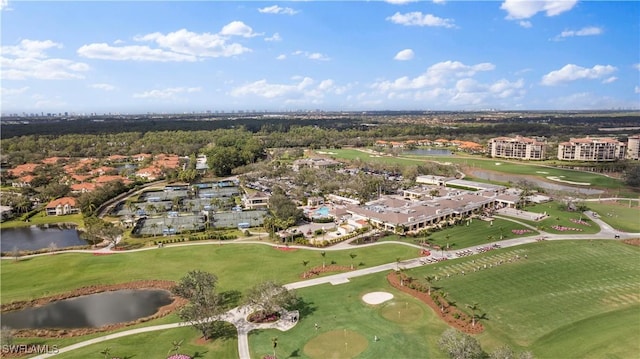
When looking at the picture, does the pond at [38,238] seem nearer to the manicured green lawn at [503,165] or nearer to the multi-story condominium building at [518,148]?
the manicured green lawn at [503,165]

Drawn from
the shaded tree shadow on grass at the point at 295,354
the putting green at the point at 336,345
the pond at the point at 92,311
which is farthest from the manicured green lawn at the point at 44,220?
the putting green at the point at 336,345

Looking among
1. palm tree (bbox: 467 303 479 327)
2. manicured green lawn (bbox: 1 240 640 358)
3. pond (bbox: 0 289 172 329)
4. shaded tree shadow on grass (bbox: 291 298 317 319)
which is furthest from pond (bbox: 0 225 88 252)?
palm tree (bbox: 467 303 479 327)

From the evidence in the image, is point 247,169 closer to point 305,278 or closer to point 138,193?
point 138,193

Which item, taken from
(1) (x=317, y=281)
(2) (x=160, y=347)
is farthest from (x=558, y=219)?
(2) (x=160, y=347)

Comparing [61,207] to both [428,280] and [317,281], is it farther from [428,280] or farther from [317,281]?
[428,280]

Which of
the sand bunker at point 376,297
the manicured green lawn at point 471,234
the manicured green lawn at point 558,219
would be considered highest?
the manicured green lawn at point 558,219

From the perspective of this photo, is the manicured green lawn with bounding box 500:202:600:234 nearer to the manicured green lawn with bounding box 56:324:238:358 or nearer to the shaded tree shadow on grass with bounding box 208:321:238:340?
the shaded tree shadow on grass with bounding box 208:321:238:340

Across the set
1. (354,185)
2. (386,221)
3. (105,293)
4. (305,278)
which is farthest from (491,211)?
(105,293)
